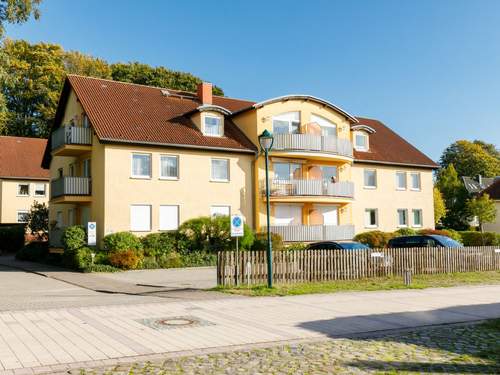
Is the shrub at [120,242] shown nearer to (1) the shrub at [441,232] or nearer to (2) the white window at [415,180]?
(1) the shrub at [441,232]

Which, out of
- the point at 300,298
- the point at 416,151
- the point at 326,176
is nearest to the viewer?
the point at 300,298

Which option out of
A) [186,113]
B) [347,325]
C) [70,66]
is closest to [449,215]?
[186,113]

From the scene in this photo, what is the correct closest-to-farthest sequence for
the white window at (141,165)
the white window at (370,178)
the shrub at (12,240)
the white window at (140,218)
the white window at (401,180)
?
the white window at (140,218)
the white window at (141,165)
the white window at (370,178)
the white window at (401,180)
the shrub at (12,240)

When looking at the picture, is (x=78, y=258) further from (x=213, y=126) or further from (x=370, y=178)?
(x=370, y=178)

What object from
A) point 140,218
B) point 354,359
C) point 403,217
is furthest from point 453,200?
point 354,359

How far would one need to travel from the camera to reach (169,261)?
27812 mm

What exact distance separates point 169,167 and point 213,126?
4.32 metres

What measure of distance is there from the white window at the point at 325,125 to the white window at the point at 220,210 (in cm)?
846

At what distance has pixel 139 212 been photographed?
2950 cm

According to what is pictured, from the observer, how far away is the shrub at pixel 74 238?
27.5m

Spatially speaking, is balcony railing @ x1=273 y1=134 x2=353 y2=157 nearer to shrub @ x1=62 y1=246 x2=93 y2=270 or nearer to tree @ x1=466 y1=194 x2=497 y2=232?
shrub @ x1=62 y1=246 x2=93 y2=270

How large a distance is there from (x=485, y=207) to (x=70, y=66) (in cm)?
4773

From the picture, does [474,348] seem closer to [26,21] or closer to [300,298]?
[300,298]

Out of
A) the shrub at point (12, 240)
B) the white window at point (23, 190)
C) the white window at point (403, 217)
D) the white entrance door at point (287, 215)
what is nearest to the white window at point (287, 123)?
the white entrance door at point (287, 215)
